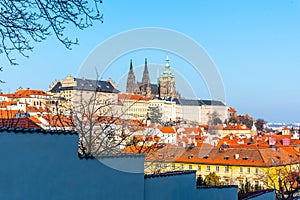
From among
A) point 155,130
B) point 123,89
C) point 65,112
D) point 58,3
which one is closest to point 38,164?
point 58,3

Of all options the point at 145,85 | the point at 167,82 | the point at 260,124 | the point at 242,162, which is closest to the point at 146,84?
the point at 145,85

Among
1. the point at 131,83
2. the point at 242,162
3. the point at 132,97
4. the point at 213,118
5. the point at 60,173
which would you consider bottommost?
the point at 242,162

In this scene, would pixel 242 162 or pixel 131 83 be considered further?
pixel 242 162

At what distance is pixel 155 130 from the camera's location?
41.7 ft

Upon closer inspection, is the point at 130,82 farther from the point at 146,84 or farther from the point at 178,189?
the point at 178,189

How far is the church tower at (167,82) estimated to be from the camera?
10091 millimetres

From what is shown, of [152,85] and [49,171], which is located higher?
[152,85]

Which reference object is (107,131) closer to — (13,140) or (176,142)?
(176,142)

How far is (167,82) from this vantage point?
10.9 metres

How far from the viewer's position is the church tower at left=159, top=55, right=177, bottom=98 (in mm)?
10091

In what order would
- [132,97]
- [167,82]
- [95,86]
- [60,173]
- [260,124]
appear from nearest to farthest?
1. [60,173]
2. [132,97]
3. [167,82]
4. [95,86]
5. [260,124]

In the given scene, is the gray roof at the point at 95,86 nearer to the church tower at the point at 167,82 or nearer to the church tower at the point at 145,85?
the church tower at the point at 145,85

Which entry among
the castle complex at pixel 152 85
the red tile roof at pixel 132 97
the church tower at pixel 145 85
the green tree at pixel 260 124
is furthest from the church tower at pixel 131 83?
the green tree at pixel 260 124

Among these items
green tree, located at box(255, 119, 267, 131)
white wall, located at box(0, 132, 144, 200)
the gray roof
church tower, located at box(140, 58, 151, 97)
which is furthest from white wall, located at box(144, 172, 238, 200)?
green tree, located at box(255, 119, 267, 131)
